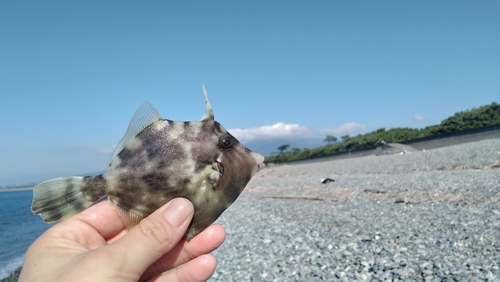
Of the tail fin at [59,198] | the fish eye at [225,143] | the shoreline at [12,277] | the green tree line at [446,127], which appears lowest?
the shoreline at [12,277]

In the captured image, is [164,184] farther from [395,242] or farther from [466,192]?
[466,192]

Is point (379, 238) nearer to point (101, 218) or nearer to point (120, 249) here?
point (101, 218)

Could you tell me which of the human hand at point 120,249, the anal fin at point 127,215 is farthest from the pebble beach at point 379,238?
the anal fin at point 127,215

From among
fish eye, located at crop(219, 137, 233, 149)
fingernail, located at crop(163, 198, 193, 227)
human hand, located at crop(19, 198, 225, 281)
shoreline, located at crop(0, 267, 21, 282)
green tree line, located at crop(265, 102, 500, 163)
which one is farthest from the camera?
green tree line, located at crop(265, 102, 500, 163)

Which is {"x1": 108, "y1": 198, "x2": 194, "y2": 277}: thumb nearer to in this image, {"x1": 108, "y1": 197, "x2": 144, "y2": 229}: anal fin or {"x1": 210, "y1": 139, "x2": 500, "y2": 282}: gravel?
{"x1": 108, "y1": 197, "x2": 144, "y2": 229}: anal fin

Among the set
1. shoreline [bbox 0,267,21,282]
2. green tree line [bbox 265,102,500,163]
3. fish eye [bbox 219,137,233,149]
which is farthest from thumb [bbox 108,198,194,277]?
green tree line [bbox 265,102,500,163]

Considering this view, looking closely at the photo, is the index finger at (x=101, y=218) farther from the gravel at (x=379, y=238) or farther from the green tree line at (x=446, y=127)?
the green tree line at (x=446, y=127)

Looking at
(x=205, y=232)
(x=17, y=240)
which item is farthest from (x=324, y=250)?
(x=17, y=240)

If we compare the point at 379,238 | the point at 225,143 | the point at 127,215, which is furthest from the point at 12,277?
the point at 225,143
